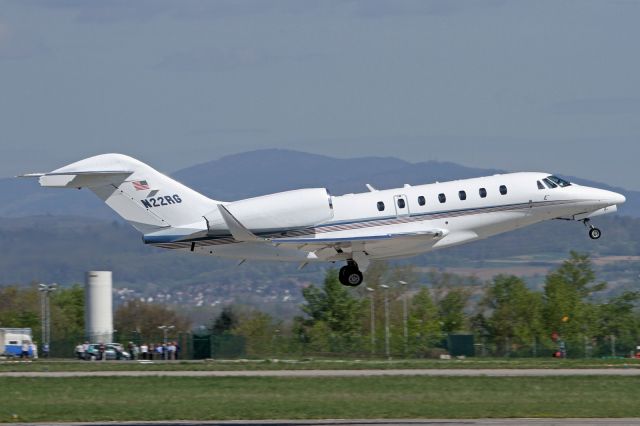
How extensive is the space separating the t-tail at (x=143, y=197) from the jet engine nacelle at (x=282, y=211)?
1.28m

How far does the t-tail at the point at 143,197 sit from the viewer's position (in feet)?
127

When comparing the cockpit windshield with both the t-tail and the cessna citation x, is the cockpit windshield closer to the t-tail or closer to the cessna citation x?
the cessna citation x

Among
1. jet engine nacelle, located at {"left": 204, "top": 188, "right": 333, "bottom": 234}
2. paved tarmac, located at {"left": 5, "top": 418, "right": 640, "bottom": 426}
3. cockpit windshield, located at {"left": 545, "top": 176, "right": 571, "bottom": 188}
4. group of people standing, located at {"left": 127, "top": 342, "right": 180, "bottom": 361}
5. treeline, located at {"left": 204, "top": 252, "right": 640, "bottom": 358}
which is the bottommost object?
paved tarmac, located at {"left": 5, "top": 418, "right": 640, "bottom": 426}

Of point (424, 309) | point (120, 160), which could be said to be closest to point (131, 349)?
point (120, 160)

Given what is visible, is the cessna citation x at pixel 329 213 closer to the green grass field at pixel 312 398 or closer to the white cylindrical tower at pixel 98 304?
the green grass field at pixel 312 398

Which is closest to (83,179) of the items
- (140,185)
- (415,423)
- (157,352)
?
(140,185)

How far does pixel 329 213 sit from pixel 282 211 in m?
1.45

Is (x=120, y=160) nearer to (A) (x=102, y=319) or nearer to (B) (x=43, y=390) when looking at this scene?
(B) (x=43, y=390)

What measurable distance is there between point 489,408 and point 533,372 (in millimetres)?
10413

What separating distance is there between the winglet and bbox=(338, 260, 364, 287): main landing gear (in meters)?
3.11

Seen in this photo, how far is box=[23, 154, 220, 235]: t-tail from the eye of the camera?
38594 mm

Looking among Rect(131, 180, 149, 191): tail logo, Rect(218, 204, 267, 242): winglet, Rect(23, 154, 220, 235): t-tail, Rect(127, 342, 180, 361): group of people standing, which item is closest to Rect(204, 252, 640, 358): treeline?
Rect(127, 342, 180, 361): group of people standing

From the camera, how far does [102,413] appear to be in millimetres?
26688

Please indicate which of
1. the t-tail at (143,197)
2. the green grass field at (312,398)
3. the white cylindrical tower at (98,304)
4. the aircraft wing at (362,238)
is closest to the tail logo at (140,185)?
the t-tail at (143,197)
